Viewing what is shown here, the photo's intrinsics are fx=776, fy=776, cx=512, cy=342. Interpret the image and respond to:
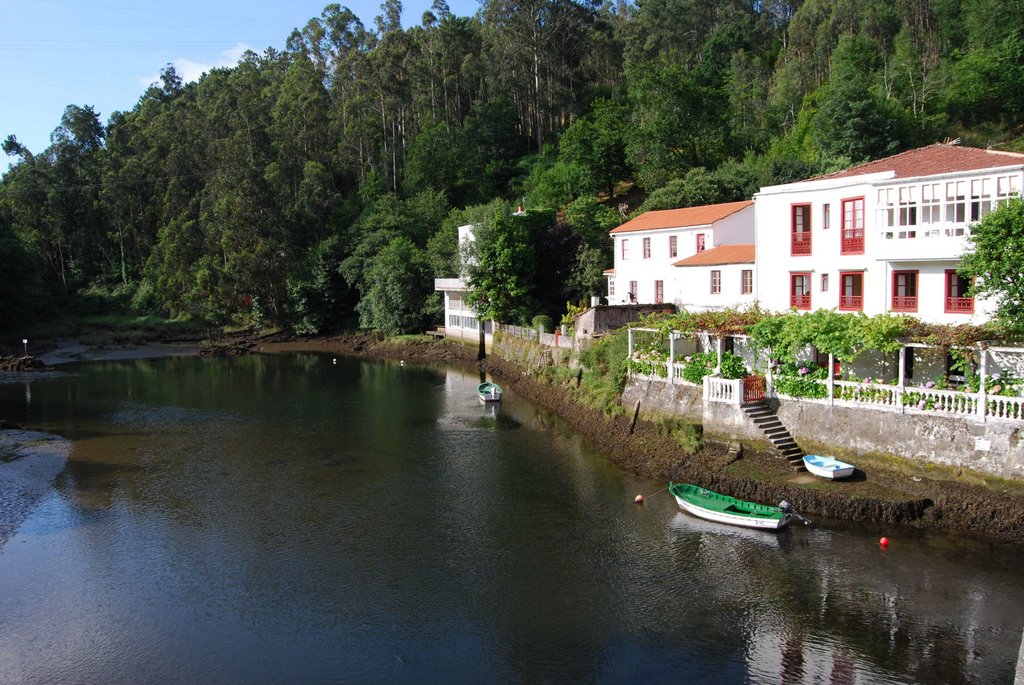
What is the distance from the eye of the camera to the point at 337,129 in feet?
340

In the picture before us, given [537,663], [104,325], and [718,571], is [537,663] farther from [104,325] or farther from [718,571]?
[104,325]

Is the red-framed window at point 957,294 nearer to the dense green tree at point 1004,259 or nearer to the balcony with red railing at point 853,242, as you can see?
the dense green tree at point 1004,259

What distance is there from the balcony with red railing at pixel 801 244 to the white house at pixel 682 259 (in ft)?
15.3

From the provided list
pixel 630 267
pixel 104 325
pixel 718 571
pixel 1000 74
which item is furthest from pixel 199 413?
pixel 1000 74

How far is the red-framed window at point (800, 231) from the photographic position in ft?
105

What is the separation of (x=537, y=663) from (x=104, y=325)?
83865mm

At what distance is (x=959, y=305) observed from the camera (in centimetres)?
2683

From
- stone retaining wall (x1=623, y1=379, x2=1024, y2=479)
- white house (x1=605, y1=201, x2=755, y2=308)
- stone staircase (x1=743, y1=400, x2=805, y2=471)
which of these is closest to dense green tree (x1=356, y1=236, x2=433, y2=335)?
white house (x1=605, y1=201, x2=755, y2=308)

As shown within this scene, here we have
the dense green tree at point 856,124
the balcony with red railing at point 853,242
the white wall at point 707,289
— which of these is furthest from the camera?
the dense green tree at point 856,124

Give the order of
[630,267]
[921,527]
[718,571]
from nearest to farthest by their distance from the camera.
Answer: [718,571]
[921,527]
[630,267]

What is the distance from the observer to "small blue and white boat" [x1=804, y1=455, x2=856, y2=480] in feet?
81.5

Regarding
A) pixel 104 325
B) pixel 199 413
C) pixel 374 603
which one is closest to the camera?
pixel 374 603

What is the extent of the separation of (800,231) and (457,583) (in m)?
21.0

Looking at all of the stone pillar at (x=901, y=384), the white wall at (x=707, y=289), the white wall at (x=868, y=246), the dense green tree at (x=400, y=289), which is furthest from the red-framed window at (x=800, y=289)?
the dense green tree at (x=400, y=289)
